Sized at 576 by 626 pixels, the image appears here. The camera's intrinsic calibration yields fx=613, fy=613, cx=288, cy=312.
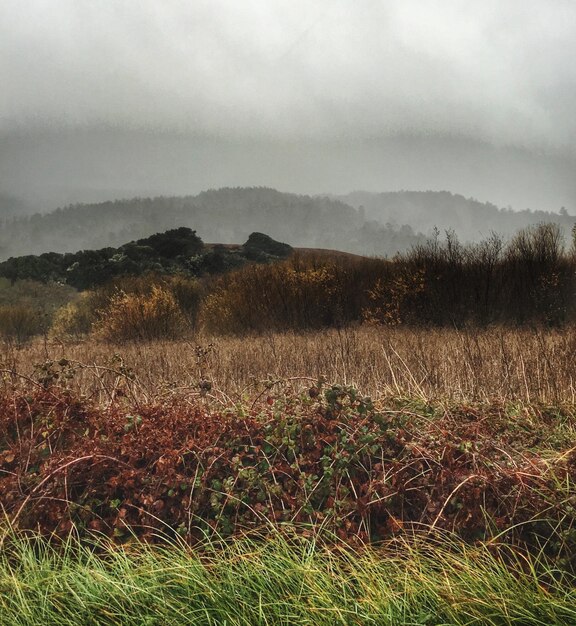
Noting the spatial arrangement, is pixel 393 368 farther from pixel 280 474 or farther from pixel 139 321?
pixel 139 321

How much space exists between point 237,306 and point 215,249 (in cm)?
1803

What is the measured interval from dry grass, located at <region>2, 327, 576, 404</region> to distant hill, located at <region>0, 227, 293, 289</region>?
18.5 m

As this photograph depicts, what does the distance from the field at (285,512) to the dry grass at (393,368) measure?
0.85 metres

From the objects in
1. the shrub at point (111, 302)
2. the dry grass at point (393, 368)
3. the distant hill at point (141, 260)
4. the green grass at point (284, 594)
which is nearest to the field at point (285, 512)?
the green grass at point (284, 594)

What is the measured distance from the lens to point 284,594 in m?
2.36

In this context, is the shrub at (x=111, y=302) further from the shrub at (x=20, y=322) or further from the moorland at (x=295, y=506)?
the moorland at (x=295, y=506)

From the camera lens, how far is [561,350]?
7.00 m

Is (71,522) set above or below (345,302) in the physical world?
below

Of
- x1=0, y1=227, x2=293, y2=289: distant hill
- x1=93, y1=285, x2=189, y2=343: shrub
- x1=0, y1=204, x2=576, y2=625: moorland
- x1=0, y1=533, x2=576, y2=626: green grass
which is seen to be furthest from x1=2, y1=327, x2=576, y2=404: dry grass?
x1=0, y1=227, x2=293, y2=289: distant hill

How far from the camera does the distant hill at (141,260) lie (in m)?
28.4

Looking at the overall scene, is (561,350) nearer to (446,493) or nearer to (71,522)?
(446,493)

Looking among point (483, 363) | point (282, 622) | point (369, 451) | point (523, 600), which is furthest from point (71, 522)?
point (483, 363)

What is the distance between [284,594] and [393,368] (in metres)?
5.02

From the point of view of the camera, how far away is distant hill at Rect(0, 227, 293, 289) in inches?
1117
